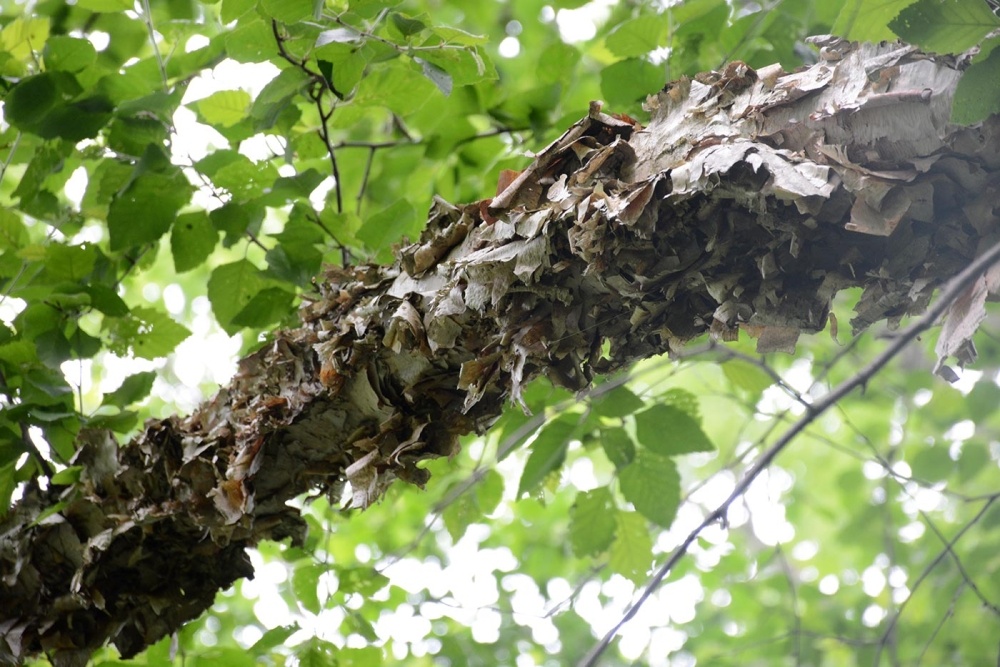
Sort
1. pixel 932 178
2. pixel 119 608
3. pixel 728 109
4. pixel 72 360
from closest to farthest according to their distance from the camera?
pixel 932 178 → pixel 728 109 → pixel 119 608 → pixel 72 360

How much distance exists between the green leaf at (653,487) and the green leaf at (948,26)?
1.05 metres

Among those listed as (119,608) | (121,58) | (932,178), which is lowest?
(119,608)

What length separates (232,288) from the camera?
5.77 ft

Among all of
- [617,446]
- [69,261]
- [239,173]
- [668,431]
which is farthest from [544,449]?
[69,261]

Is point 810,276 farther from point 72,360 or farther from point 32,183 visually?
point 32,183

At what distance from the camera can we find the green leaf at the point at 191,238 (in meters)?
1.71

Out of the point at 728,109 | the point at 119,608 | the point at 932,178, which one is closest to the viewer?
the point at 932,178

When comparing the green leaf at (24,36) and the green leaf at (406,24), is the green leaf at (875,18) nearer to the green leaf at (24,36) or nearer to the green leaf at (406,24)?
the green leaf at (406,24)

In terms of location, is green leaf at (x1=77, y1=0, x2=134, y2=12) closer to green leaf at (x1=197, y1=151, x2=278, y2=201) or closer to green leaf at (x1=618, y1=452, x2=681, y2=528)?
green leaf at (x1=197, y1=151, x2=278, y2=201)

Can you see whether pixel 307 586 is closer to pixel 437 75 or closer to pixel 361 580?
pixel 361 580

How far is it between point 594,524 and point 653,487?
0.17 m

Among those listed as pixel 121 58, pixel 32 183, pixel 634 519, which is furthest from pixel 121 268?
pixel 634 519

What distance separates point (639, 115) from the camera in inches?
68.2

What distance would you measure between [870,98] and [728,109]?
174mm
